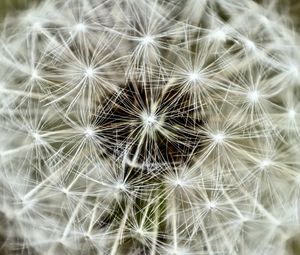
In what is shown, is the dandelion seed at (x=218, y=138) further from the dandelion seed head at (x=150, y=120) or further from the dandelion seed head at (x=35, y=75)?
the dandelion seed head at (x=35, y=75)

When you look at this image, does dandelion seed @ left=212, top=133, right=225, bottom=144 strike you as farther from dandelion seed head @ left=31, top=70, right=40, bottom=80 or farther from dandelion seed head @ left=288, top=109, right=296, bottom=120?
dandelion seed head @ left=31, top=70, right=40, bottom=80

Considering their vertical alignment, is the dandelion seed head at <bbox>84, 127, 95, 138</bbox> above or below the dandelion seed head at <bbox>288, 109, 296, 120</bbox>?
below

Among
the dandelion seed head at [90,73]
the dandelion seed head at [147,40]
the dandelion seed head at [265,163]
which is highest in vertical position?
the dandelion seed head at [147,40]

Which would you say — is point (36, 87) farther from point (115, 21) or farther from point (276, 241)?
point (276, 241)

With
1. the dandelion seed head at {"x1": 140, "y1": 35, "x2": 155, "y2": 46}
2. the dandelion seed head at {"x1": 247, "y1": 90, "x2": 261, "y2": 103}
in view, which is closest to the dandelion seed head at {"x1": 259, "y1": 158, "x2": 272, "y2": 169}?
the dandelion seed head at {"x1": 247, "y1": 90, "x2": 261, "y2": 103}

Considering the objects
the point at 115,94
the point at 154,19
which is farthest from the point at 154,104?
the point at 154,19

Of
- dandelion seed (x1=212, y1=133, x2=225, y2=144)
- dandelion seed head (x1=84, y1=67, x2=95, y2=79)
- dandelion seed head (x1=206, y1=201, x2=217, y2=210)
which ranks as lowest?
dandelion seed head (x1=206, y1=201, x2=217, y2=210)

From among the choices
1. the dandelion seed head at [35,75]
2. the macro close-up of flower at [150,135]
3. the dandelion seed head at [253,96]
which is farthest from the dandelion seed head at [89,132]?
the dandelion seed head at [253,96]

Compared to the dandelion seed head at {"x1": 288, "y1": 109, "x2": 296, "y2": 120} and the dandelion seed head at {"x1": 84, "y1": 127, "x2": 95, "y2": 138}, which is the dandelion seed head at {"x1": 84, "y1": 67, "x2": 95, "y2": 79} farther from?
the dandelion seed head at {"x1": 288, "y1": 109, "x2": 296, "y2": 120}
